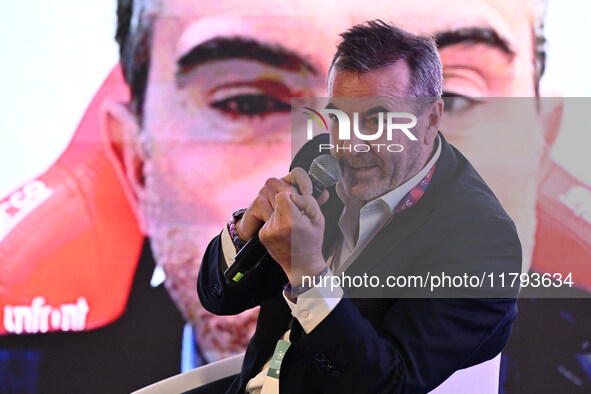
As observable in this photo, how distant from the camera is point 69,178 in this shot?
2.58m

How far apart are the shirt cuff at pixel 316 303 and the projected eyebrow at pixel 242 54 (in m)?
1.59

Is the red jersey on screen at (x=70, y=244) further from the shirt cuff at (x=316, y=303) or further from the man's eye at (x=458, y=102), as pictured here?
the shirt cuff at (x=316, y=303)

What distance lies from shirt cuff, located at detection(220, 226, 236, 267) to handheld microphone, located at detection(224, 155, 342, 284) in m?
0.16

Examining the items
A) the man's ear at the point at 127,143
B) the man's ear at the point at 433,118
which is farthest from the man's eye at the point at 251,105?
the man's ear at the point at 433,118

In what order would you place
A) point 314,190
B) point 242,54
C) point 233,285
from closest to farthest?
point 314,190 → point 233,285 → point 242,54

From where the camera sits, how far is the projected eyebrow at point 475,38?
7.91 feet

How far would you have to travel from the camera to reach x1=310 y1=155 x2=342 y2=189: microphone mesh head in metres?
1.18

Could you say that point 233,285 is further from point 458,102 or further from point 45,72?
point 45,72

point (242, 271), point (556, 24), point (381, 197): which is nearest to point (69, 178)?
point (242, 271)

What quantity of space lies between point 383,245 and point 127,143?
167cm

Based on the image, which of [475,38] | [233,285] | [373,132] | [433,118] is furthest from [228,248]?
[475,38]

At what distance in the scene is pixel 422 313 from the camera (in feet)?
3.59

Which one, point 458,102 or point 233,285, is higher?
point 458,102

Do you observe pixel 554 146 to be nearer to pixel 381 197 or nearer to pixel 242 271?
pixel 381 197
